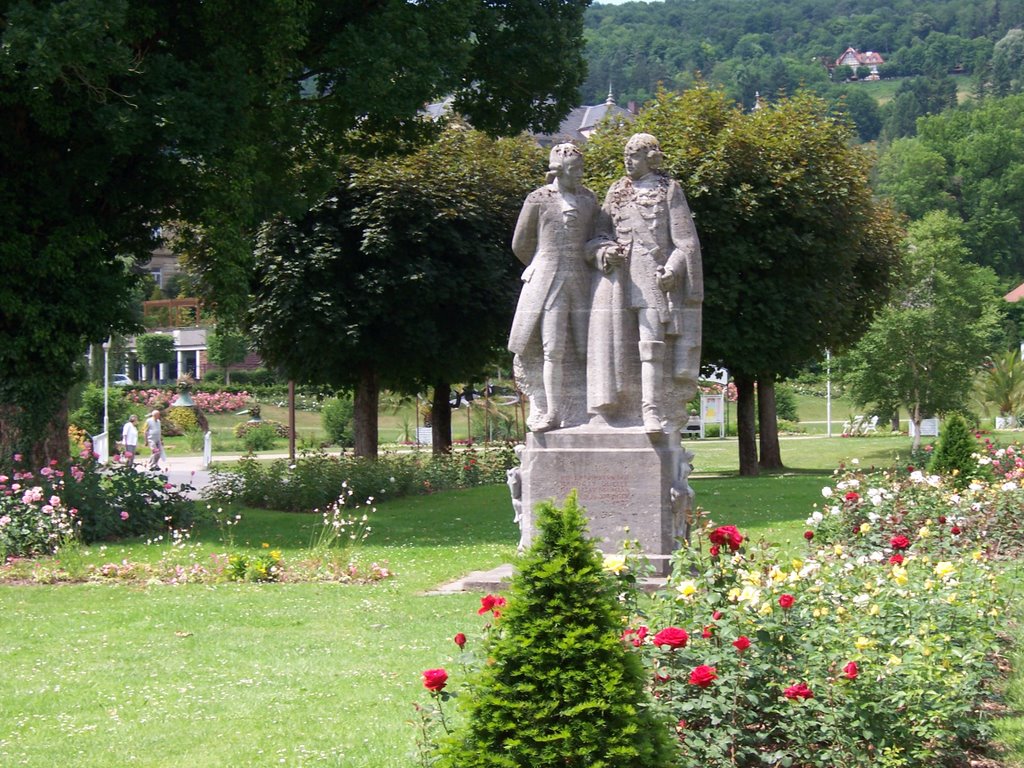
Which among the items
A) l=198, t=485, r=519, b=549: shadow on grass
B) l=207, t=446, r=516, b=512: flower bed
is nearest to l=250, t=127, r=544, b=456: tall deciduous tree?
l=207, t=446, r=516, b=512: flower bed

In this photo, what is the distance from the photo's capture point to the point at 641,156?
11.8 metres

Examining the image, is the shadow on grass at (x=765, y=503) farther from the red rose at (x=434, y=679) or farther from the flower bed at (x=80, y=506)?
the red rose at (x=434, y=679)

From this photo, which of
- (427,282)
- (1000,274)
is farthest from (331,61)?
(1000,274)

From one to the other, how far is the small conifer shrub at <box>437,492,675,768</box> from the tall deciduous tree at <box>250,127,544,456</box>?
71.3ft

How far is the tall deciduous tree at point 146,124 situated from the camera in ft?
54.3

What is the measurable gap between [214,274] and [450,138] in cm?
1352

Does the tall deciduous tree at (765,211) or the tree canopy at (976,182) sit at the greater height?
the tree canopy at (976,182)

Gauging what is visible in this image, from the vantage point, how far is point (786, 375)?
31359 millimetres

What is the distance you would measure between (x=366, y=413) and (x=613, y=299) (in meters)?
18.3

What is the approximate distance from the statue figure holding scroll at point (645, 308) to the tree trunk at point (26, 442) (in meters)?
9.52

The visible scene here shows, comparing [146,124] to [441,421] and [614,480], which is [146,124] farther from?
[441,421]

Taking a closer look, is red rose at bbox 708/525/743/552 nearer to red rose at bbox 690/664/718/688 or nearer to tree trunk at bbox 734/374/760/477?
red rose at bbox 690/664/718/688

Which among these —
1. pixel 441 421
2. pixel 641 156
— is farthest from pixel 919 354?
pixel 641 156

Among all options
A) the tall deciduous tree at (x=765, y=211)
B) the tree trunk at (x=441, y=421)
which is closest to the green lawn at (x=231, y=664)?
the tall deciduous tree at (x=765, y=211)
